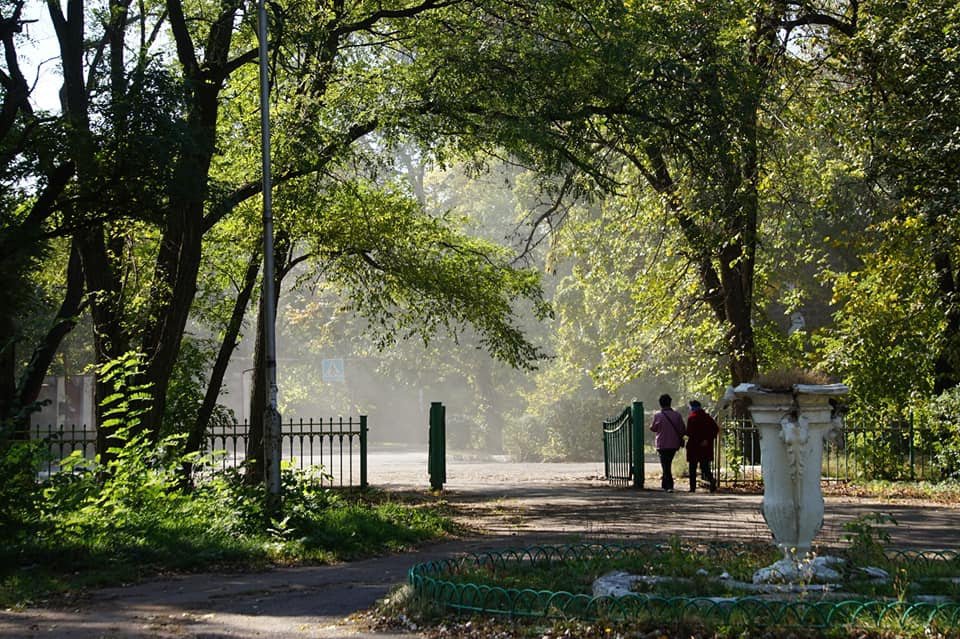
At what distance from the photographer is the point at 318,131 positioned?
16578 millimetres

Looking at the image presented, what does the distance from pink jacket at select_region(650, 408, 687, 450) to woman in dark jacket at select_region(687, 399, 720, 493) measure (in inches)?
13.1

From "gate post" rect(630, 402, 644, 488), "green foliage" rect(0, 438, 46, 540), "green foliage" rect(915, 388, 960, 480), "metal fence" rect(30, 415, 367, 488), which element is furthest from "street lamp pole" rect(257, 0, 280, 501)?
"green foliage" rect(915, 388, 960, 480)

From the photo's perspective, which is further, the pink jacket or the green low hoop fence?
the pink jacket

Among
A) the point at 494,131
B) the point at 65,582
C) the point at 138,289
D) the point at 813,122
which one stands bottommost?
the point at 65,582

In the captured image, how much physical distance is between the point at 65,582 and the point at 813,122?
16241 millimetres

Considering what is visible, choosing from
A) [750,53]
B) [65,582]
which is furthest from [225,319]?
[65,582]

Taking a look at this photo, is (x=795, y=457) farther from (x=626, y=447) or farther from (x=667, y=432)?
(x=626, y=447)

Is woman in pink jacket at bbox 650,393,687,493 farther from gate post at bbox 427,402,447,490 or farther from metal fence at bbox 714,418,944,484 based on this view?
gate post at bbox 427,402,447,490

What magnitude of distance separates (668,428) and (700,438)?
71cm

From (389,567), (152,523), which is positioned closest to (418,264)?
(152,523)

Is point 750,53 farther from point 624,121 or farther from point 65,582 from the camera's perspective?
point 65,582

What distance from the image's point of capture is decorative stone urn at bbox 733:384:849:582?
27.0 ft

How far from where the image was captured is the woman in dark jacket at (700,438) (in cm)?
2019

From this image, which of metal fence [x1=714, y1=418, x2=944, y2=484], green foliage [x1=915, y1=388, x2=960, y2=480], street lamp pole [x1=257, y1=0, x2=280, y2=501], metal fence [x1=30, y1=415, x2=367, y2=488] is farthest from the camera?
metal fence [x1=714, y1=418, x2=944, y2=484]
